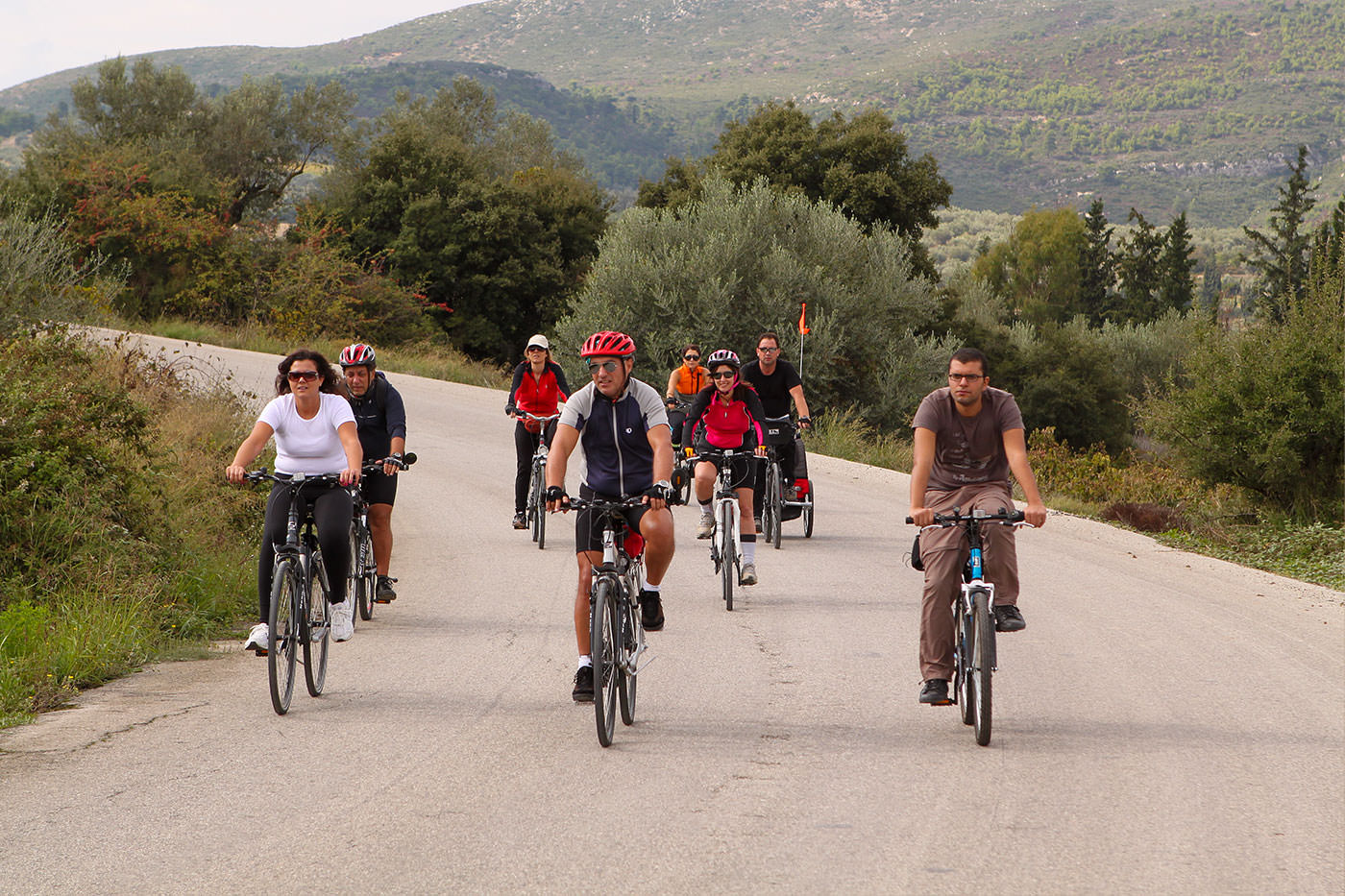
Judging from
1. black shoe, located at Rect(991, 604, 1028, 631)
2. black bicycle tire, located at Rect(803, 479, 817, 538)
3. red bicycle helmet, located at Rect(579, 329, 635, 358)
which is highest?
red bicycle helmet, located at Rect(579, 329, 635, 358)

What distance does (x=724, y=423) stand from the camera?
39.0 feet

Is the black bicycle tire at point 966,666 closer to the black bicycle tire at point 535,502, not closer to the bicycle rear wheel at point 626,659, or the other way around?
the bicycle rear wheel at point 626,659

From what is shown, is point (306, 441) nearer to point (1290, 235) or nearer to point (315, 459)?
point (315, 459)

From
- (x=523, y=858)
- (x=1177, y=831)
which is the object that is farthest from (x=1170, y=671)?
(x=523, y=858)

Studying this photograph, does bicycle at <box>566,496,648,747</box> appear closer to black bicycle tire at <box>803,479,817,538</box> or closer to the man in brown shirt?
the man in brown shirt

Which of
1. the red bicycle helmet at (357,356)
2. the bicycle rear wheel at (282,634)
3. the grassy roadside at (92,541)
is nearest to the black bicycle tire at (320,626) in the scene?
the bicycle rear wheel at (282,634)

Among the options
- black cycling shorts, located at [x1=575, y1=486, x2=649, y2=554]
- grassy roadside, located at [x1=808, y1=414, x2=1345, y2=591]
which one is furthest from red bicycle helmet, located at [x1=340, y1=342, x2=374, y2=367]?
grassy roadside, located at [x1=808, y1=414, x2=1345, y2=591]

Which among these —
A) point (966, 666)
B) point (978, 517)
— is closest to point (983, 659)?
point (966, 666)

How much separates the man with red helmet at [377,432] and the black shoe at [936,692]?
15.6 feet

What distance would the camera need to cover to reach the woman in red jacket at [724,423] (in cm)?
1171

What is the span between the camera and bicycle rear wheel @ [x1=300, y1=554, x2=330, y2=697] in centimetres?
751

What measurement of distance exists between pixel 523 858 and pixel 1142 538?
13.3 m

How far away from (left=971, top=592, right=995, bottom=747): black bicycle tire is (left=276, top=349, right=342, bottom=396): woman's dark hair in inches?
156

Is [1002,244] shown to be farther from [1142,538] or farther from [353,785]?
[353,785]
